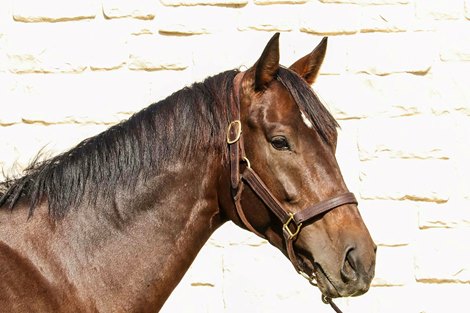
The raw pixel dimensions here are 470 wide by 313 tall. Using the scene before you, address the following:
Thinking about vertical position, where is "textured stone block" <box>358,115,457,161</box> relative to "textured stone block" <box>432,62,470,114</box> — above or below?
below

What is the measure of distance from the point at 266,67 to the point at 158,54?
79.7 inches

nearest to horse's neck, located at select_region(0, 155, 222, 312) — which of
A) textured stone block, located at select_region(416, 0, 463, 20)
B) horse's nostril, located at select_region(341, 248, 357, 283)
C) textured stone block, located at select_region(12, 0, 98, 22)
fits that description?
horse's nostril, located at select_region(341, 248, 357, 283)

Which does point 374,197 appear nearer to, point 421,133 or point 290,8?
point 421,133

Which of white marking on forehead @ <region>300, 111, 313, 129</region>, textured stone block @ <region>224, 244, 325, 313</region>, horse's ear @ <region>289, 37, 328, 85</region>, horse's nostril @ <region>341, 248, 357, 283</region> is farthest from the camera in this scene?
textured stone block @ <region>224, 244, 325, 313</region>

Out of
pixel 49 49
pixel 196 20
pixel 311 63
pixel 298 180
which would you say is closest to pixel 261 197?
pixel 298 180

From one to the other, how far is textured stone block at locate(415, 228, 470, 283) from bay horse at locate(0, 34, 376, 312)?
2071mm

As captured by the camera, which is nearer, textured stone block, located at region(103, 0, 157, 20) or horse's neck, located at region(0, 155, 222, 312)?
horse's neck, located at region(0, 155, 222, 312)

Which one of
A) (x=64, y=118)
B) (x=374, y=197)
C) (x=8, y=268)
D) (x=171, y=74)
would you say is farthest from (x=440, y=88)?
(x=8, y=268)

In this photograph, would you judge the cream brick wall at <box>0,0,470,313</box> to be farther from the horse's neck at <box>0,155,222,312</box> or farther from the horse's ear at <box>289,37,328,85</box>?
the horse's neck at <box>0,155,222,312</box>

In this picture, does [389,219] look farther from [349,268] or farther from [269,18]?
[349,268]

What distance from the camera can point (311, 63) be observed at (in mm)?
3619

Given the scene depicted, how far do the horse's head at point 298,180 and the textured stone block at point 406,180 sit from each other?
1.92m

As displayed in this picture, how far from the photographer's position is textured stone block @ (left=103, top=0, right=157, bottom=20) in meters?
5.25

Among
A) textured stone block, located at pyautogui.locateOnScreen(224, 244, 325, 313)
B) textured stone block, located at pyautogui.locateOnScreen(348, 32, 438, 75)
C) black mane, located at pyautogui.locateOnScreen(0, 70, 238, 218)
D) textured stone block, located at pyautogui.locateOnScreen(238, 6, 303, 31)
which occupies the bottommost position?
textured stone block, located at pyautogui.locateOnScreen(224, 244, 325, 313)
